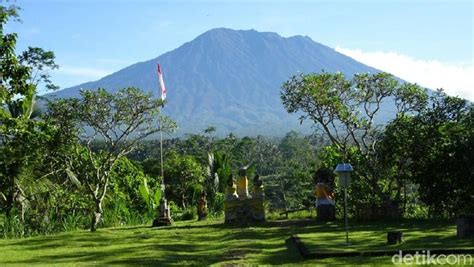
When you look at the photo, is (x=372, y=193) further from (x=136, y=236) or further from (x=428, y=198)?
(x=136, y=236)

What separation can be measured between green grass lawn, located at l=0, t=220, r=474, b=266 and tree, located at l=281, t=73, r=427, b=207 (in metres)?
2.94

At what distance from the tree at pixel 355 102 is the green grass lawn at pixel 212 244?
294 centimetres

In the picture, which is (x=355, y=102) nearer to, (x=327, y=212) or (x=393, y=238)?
(x=327, y=212)

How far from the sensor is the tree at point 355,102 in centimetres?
1766

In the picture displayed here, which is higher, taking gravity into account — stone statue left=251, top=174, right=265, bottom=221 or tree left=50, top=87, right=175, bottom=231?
tree left=50, top=87, right=175, bottom=231

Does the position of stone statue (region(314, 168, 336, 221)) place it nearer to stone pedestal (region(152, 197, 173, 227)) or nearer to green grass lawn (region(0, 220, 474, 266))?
green grass lawn (region(0, 220, 474, 266))

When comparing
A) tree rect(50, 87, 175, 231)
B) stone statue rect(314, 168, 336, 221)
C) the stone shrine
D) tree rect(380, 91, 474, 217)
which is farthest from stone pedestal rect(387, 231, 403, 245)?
tree rect(50, 87, 175, 231)

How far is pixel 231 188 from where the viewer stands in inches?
729

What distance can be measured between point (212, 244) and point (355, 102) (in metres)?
7.90

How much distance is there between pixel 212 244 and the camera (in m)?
13.1

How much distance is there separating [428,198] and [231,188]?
634 centimetres

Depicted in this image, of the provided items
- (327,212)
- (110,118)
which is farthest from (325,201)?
(110,118)

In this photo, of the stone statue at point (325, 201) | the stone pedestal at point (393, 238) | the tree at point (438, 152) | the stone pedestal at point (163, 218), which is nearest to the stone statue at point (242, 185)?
the stone statue at point (325, 201)

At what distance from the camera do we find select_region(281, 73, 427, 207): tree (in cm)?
1766
